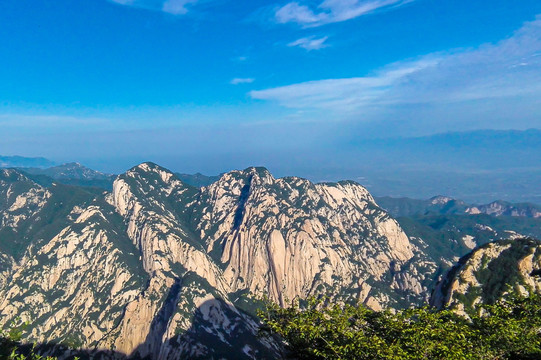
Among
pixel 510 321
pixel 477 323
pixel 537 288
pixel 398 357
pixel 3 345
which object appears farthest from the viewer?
pixel 537 288

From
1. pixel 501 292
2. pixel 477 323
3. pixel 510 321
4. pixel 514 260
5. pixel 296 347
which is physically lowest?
pixel 501 292

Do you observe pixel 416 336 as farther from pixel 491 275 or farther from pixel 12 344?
pixel 491 275

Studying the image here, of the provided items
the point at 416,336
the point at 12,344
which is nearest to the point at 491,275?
the point at 416,336

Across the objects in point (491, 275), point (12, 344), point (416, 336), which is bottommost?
point (491, 275)

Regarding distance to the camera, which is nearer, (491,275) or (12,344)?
(12,344)

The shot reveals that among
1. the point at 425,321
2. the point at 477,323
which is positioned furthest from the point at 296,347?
the point at 477,323

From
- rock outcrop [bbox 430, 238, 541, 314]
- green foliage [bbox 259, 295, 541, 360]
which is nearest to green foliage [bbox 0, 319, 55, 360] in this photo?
green foliage [bbox 259, 295, 541, 360]

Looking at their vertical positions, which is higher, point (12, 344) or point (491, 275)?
point (12, 344)

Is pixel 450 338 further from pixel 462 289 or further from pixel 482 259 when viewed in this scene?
pixel 482 259
